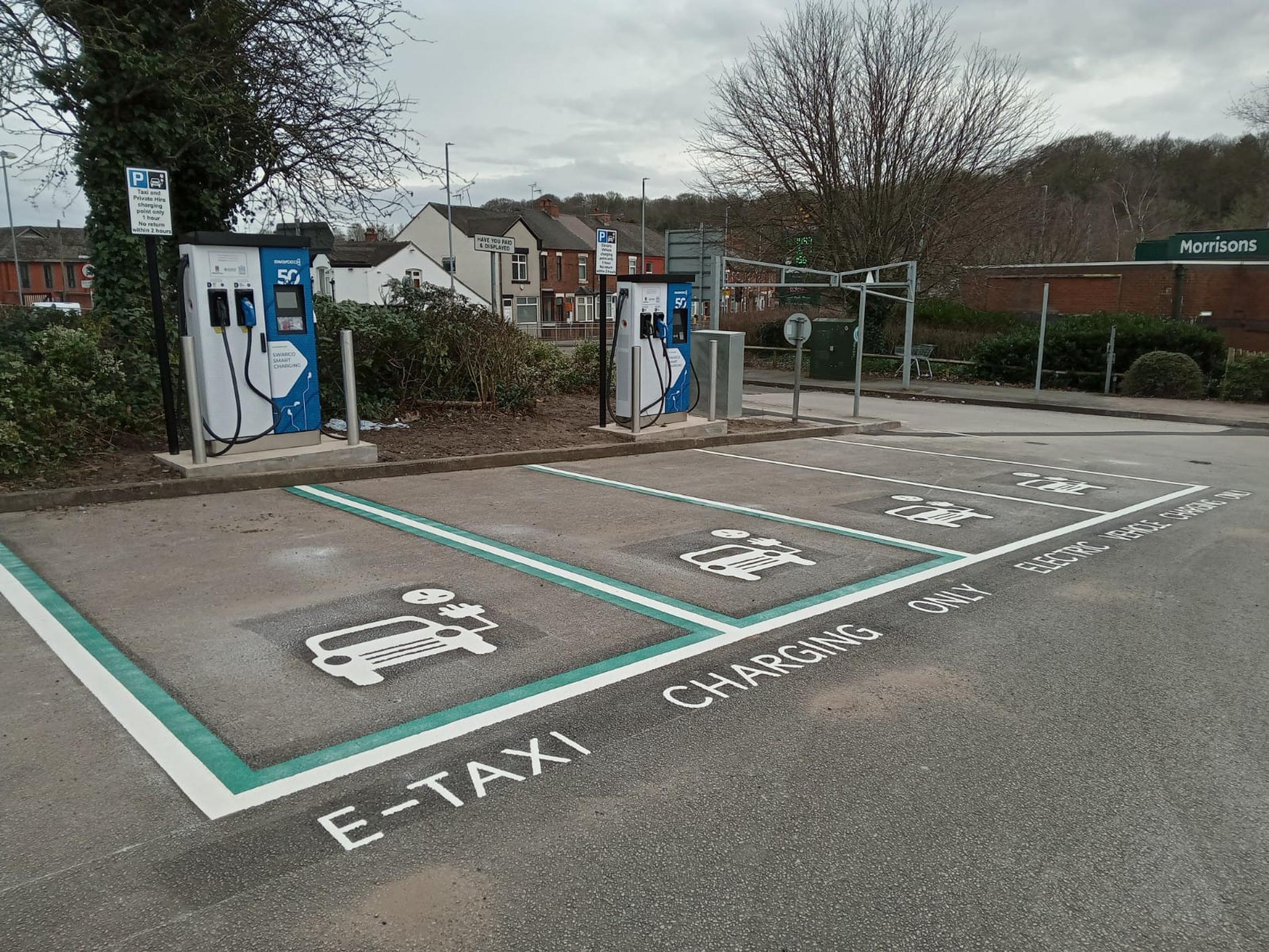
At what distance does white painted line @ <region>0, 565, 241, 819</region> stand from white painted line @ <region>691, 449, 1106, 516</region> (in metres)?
7.75

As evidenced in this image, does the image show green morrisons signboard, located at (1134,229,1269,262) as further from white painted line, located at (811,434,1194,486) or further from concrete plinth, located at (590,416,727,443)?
concrete plinth, located at (590,416,727,443)

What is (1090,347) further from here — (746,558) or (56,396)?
(56,396)

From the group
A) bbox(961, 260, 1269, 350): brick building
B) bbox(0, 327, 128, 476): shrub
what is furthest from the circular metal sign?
bbox(961, 260, 1269, 350): brick building

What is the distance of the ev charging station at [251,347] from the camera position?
318 inches

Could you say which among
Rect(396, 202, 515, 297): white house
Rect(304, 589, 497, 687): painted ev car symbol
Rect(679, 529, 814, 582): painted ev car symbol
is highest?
Rect(396, 202, 515, 297): white house

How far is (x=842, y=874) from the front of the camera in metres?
2.78

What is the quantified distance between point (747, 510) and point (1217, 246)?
2270 centimetres

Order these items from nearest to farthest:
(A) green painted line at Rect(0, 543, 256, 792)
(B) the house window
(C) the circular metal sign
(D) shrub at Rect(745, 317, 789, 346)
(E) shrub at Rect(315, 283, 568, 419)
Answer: (A) green painted line at Rect(0, 543, 256, 792) → (E) shrub at Rect(315, 283, 568, 419) → (C) the circular metal sign → (D) shrub at Rect(745, 317, 789, 346) → (B) the house window

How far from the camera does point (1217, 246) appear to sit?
23.8m

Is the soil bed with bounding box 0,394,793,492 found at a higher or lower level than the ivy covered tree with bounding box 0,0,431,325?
lower

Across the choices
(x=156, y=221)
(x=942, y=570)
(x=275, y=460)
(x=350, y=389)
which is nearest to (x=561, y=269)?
(x=350, y=389)

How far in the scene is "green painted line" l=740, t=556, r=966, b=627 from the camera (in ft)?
16.8

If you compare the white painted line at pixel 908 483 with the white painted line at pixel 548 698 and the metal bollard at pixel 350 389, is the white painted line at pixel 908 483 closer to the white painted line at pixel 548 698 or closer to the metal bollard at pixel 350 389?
the white painted line at pixel 548 698

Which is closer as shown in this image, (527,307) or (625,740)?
(625,740)
